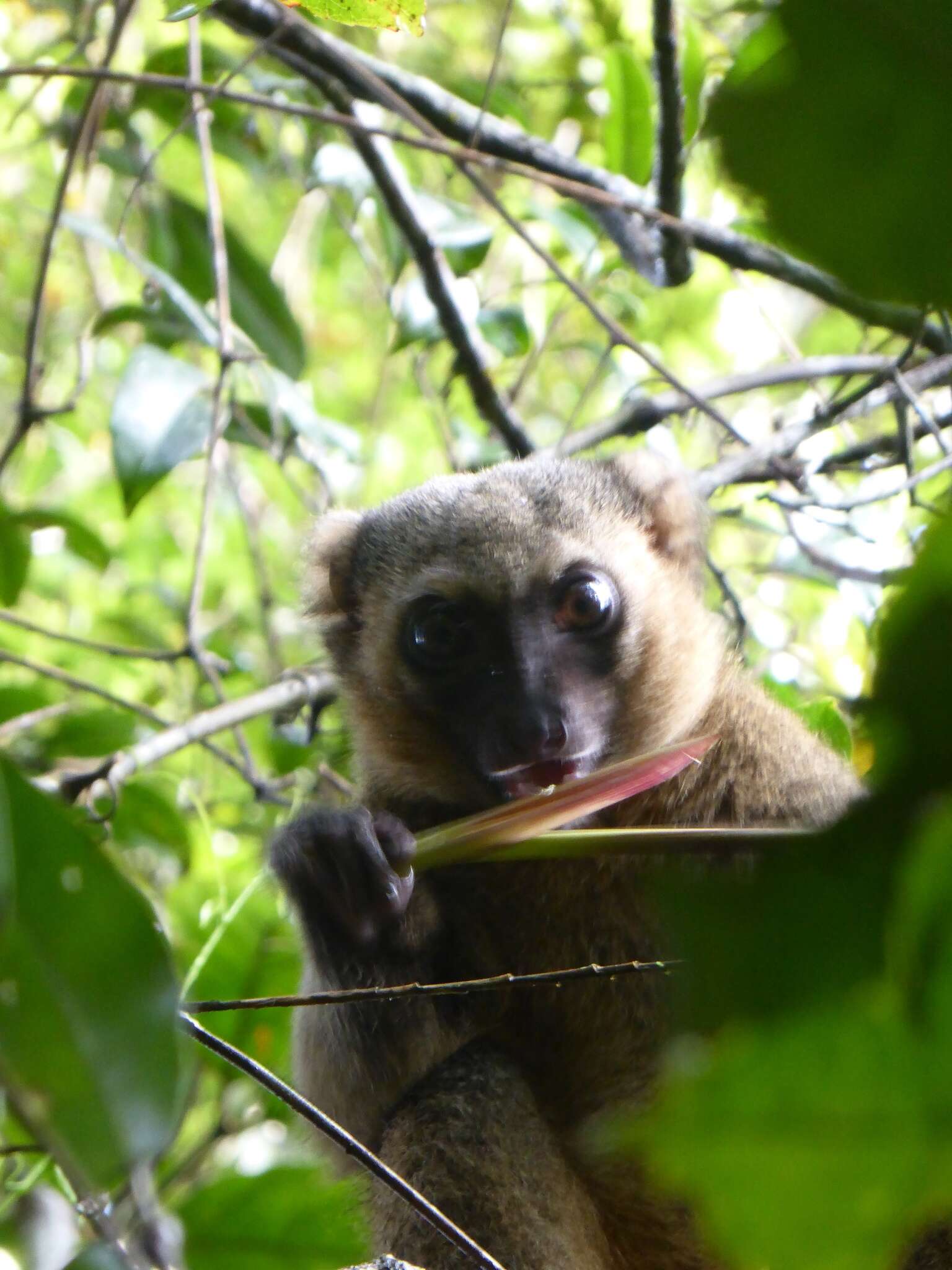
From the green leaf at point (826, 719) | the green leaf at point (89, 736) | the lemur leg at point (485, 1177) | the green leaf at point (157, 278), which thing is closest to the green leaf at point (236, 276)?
the green leaf at point (157, 278)

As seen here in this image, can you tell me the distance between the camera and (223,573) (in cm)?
680

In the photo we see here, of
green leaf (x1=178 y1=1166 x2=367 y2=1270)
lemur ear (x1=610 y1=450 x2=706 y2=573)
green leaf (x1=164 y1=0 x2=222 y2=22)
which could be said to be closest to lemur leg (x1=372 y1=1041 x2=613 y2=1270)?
green leaf (x1=178 y1=1166 x2=367 y2=1270)

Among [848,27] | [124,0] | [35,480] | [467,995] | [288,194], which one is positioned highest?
[288,194]

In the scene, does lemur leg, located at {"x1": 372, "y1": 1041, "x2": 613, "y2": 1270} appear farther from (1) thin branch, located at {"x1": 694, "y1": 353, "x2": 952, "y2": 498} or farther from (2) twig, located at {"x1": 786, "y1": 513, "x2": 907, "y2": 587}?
(1) thin branch, located at {"x1": 694, "y1": 353, "x2": 952, "y2": 498}

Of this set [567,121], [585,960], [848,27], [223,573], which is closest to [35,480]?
[223,573]

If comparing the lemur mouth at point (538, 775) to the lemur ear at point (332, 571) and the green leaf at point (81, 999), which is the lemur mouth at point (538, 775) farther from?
the green leaf at point (81, 999)

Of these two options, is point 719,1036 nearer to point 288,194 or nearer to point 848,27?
point 848,27

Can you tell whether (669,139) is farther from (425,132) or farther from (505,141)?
(425,132)

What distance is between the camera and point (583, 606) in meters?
3.06

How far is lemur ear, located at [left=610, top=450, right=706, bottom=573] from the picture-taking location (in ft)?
11.4

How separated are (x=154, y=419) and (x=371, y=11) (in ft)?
6.37

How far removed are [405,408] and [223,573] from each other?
145 cm

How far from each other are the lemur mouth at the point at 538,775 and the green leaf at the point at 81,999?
6.23 feet

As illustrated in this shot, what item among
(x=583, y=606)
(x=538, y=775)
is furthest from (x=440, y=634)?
(x=538, y=775)
